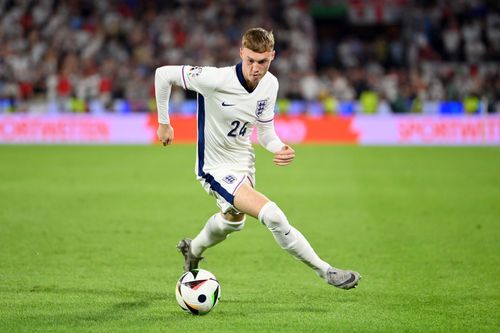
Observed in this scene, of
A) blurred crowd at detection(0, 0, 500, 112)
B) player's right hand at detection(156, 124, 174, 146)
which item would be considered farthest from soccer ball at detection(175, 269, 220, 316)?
blurred crowd at detection(0, 0, 500, 112)

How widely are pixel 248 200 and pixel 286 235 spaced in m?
0.40

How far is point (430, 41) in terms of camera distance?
28.2 meters

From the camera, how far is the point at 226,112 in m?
6.39

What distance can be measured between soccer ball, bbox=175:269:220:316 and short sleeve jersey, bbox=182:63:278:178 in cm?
100

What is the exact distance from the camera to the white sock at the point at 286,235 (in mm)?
5988

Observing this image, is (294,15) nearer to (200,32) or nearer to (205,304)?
(200,32)

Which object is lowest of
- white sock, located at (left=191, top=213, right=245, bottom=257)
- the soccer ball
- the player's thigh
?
the soccer ball

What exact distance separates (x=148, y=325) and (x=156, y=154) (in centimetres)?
1417

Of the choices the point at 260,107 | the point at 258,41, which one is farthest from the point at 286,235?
the point at 258,41

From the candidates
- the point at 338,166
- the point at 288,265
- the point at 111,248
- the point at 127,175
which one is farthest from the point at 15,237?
the point at 338,166

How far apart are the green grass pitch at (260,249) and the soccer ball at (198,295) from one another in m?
0.10

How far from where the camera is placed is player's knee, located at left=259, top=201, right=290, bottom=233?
5.98 m

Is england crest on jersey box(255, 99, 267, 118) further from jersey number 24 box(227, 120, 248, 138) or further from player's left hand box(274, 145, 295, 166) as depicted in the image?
player's left hand box(274, 145, 295, 166)

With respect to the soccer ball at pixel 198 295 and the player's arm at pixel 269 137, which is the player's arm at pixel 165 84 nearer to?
the player's arm at pixel 269 137
